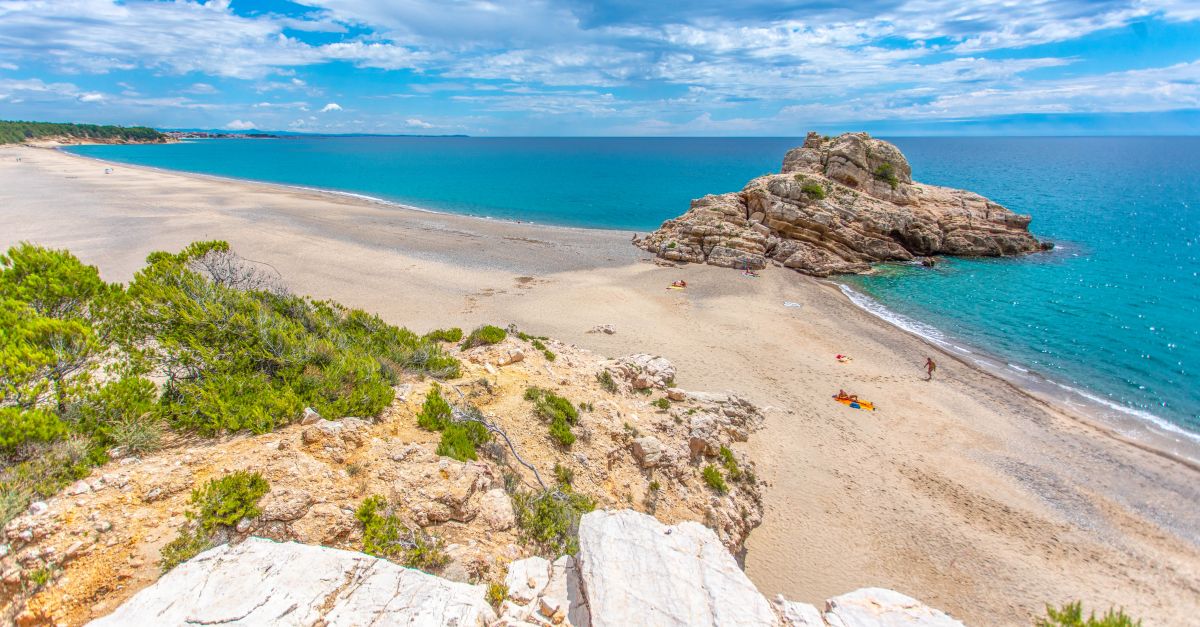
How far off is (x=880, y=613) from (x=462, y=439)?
656 centimetres

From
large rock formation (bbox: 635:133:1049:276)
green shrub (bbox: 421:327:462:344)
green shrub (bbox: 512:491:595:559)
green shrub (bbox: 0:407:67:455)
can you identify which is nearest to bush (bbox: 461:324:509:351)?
green shrub (bbox: 421:327:462:344)

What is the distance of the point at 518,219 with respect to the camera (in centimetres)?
5284

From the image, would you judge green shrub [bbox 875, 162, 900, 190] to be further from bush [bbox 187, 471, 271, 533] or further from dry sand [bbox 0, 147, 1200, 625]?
bush [bbox 187, 471, 271, 533]

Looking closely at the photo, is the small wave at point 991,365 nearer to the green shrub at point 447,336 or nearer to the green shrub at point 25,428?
the green shrub at point 447,336

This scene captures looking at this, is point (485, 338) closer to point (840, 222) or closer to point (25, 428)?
point (25, 428)

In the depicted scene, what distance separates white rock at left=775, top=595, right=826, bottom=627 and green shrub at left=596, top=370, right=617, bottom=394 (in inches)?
288

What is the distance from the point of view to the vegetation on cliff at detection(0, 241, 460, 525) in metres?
6.51

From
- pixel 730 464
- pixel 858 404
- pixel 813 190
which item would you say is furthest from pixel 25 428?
pixel 813 190

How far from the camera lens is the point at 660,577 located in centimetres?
596

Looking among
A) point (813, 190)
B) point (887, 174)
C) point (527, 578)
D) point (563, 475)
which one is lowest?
point (563, 475)

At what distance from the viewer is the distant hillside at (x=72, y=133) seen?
408 ft

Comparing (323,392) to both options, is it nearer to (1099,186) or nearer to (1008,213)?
(1008,213)

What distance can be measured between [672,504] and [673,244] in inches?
1118

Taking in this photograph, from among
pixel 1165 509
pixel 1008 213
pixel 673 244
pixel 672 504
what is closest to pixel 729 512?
pixel 672 504
